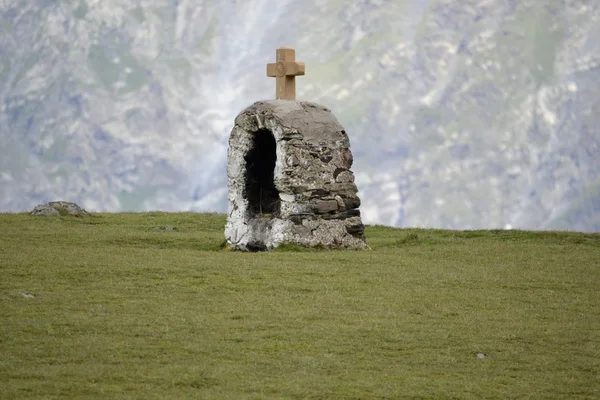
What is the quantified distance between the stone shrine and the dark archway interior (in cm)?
3

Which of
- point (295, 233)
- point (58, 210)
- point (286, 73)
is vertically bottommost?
point (295, 233)

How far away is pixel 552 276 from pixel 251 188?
712 centimetres

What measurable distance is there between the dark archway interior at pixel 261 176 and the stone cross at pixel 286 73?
3.24 feet

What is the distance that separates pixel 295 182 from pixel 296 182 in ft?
0.08

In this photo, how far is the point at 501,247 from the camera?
23.8 metres

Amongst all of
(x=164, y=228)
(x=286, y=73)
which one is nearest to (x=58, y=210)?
(x=164, y=228)

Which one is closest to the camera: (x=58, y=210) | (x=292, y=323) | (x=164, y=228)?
(x=292, y=323)

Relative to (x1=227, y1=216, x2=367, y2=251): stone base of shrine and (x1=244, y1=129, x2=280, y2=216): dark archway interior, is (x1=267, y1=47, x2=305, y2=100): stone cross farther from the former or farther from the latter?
(x1=227, y1=216, x2=367, y2=251): stone base of shrine

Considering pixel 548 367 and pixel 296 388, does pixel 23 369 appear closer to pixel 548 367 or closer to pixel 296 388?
pixel 296 388

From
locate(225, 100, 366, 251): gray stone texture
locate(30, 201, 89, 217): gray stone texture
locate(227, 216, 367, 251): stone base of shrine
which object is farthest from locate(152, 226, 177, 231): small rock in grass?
locate(227, 216, 367, 251): stone base of shrine

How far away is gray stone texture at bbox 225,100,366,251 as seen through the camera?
22203mm

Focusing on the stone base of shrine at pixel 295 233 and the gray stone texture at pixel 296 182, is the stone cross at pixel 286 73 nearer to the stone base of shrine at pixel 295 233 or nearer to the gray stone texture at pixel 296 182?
the gray stone texture at pixel 296 182

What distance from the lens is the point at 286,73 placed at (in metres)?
24.4

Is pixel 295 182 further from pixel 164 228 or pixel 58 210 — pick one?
pixel 58 210
